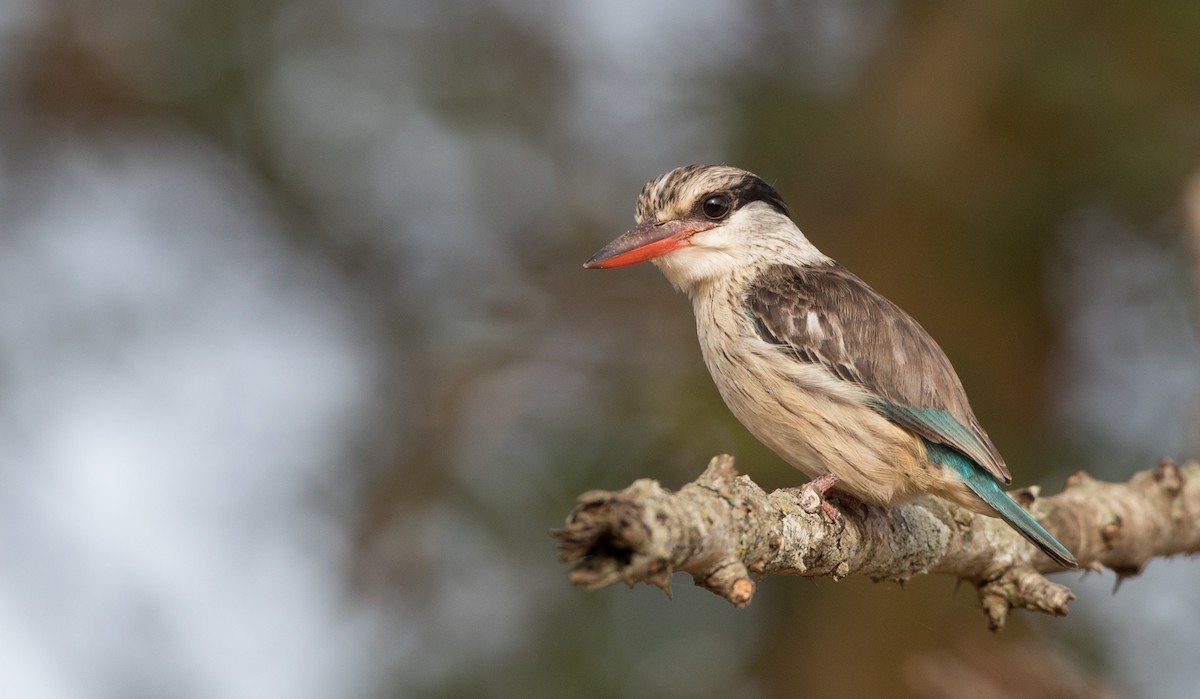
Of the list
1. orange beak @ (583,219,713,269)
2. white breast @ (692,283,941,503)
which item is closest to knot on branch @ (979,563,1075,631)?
white breast @ (692,283,941,503)

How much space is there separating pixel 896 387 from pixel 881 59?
2.41m

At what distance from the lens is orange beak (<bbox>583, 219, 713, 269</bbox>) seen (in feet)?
12.6

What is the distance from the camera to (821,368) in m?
3.50

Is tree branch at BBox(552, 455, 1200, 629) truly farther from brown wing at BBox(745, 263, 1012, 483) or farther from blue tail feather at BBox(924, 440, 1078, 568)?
brown wing at BBox(745, 263, 1012, 483)

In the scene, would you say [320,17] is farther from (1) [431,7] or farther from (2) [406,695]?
(2) [406,695]

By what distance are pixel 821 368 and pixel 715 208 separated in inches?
26.6

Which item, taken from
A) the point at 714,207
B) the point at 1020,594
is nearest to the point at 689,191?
the point at 714,207

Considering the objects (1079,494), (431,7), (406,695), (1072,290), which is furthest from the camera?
Result: (431,7)

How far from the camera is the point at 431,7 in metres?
6.14

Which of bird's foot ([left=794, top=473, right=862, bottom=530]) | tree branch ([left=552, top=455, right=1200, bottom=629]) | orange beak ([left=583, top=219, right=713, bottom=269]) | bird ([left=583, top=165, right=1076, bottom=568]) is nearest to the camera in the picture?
tree branch ([left=552, top=455, right=1200, bottom=629])

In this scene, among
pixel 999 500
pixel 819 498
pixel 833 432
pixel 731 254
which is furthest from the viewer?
pixel 731 254

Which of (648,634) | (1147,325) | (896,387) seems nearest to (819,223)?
(1147,325)

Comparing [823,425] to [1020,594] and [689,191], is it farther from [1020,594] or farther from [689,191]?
[689,191]

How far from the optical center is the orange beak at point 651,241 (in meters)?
3.83
